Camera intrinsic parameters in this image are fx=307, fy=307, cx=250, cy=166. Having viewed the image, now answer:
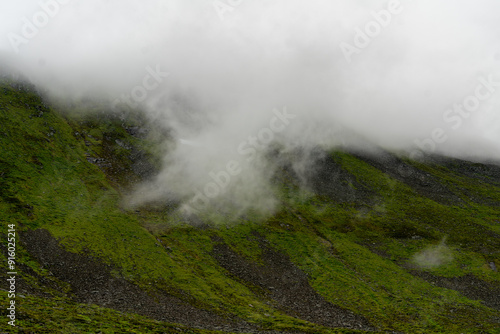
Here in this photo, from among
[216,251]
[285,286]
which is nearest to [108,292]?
[216,251]

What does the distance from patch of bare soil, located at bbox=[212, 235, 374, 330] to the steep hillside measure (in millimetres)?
512

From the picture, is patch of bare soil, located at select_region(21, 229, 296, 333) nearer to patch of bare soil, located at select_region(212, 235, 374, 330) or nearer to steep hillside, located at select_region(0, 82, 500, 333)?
steep hillside, located at select_region(0, 82, 500, 333)

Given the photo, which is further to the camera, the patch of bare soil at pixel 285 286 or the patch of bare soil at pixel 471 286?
the patch of bare soil at pixel 471 286

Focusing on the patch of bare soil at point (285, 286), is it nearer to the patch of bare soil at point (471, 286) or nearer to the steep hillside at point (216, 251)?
the steep hillside at point (216, 251)

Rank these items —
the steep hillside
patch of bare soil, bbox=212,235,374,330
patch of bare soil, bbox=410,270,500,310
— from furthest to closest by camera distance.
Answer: patch of bare soil, bbox=410,270,500,310
patch of bare soil, bbox=212,235,374,330
the steep hillside

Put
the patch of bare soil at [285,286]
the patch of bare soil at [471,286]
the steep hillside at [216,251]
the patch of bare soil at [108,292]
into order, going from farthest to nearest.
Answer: the patch of bare soil at [471,286] → the patch of bare soil at [285,286] → the steep hillside at [216,251] → the patch of bare soil at [108,292]

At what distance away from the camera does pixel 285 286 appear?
78438mm

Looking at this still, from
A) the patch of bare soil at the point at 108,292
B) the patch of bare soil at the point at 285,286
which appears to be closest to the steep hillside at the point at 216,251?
the patch of bare soil at the point at 108,292

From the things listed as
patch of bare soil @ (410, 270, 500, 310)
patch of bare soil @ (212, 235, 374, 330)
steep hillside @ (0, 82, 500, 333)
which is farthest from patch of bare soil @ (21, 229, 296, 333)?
patch of bare soil @ (410, 270, 500, 310)

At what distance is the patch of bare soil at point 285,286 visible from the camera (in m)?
64.2

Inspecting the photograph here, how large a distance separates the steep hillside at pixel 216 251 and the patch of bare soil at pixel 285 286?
1.68ft

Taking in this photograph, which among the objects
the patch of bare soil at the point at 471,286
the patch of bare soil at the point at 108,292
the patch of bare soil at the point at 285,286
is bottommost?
the patch of bare soil at the point at 108,292

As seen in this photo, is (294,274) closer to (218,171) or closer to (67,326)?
(67,326)

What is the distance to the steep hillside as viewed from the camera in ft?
179
